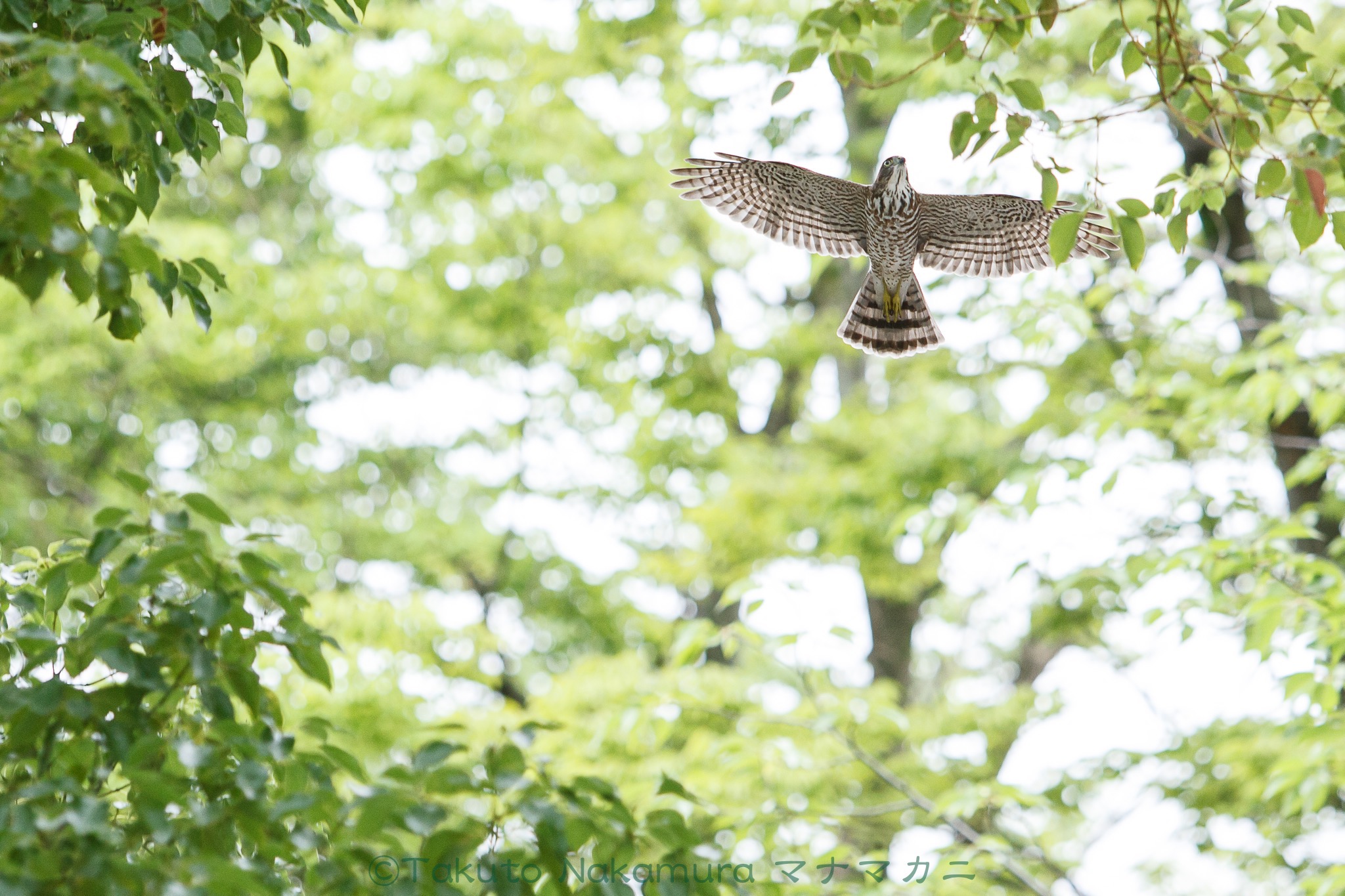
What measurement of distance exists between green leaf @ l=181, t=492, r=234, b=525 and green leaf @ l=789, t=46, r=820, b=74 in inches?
50.4

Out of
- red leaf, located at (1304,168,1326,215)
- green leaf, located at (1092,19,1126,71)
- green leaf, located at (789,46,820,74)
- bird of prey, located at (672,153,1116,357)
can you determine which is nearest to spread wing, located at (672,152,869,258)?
bird of prey, located at (672,153,1116,357)

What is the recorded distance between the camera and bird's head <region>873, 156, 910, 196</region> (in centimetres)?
213

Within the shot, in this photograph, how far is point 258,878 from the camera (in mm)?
1378

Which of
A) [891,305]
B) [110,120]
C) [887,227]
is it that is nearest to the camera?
[110,120]

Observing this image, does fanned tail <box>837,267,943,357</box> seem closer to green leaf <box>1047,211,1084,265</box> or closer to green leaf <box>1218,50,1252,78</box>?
green leaf <box>1047,211,1084,265</box>

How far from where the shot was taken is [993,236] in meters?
2.46

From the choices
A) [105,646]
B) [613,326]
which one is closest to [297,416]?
[613,326]

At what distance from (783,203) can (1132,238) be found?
74 centimetres

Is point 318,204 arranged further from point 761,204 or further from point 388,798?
point 388,798

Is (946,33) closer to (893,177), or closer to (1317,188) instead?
(893,177)

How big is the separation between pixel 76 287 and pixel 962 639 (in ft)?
40.2

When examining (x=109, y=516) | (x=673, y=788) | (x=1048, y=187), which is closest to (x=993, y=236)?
(x=1048, y=187)

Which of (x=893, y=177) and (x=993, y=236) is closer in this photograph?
(x=893, y=177)

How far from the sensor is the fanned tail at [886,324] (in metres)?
2.53
